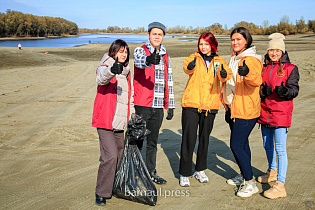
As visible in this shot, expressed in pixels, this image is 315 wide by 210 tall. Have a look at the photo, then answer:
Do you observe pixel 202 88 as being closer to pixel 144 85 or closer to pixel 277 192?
pixel 144 85

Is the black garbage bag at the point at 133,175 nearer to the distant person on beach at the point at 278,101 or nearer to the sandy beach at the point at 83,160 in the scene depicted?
the sandy beach at the point at 83,160

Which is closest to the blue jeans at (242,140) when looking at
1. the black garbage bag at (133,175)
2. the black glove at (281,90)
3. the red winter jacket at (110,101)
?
the black glove at (281,90)

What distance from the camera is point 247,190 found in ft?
13.3

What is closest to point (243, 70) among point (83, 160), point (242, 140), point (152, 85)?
point (242, 140)

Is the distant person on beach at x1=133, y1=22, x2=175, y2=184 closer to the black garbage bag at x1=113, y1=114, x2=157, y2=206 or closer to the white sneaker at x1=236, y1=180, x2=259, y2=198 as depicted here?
the black garbage bag at x1=113, y1=114, x2=157, y2=206

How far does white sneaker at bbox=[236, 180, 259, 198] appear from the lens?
158 inches

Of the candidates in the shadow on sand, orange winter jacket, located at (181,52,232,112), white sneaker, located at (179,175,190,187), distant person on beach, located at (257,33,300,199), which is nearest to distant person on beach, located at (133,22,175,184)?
orange winter jacket, located at (181,52,232,112)

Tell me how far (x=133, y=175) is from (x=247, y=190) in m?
1.51

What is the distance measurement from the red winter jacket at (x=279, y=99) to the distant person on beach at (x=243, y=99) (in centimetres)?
17

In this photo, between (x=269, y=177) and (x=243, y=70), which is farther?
(x=269, y=177)

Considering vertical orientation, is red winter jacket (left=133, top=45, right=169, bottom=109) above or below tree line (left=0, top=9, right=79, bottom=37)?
below

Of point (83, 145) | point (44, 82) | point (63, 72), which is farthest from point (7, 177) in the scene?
point (63, 72)

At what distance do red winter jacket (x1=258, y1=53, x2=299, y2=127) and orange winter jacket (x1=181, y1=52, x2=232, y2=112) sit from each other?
0.65 metres

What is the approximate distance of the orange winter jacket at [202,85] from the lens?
409cm
